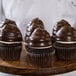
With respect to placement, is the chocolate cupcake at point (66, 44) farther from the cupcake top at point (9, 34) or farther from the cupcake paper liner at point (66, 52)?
the cupcake top at point (9, 34)

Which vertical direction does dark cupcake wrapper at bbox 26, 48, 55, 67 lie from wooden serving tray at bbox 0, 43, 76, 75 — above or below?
above

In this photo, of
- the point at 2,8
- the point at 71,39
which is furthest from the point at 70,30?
the point at 2,8

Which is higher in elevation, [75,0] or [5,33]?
[75,0]

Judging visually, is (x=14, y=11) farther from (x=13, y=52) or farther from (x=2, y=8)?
(x=13, y=52)

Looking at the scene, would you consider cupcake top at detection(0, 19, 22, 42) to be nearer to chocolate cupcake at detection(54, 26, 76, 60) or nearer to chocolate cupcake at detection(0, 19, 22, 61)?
chocolate cupcake at detection(0, 19, 22, 61)

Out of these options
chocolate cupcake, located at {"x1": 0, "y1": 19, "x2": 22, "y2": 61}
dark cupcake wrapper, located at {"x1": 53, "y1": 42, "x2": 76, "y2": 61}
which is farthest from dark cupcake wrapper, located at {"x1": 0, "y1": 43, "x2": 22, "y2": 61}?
dark cupcake wrapper, located at {"x1": 53, "y1": 42, "x2": 76, "y2": 61}

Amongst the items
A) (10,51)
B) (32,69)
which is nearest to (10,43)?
(10,51)

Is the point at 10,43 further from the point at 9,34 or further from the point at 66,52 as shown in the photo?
the point at 66,52
